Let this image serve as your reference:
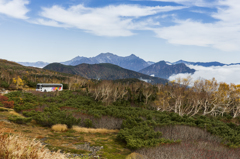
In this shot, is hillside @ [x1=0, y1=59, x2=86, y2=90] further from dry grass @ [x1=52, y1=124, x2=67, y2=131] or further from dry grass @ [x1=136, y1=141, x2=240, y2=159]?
dry grass @ [x1=136, y1=141, x2=240, y2=159]

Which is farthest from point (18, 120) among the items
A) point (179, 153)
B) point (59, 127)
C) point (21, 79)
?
point (21, 79)

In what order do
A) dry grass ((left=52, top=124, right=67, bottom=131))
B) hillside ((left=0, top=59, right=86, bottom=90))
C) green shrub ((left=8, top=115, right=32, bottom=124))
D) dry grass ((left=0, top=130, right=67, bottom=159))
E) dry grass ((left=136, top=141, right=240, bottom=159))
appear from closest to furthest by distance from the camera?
dry grass ((left=0, top=130, right=67, bottom=159)) → dry grass ((left=136, top=141, right=240, bottom=159)) → green shrub ((left=8, top=115, right=32, bottom=124)) → dry grass ((left=52, top=124, right=67, bottom=131)) → hillside ((left=0, top=59, right=86, bottom=90))

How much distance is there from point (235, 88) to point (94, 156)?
4524 centimetres

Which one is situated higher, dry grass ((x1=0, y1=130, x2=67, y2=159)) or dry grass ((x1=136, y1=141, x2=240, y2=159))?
dry grass ((x1=0, y1=130, x2=67, y2=159))

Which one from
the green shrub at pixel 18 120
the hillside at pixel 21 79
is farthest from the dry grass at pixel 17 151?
the hillside at pixel 21 79

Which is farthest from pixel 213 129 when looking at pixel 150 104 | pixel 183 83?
pixel 183 83

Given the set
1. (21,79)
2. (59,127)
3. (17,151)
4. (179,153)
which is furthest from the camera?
(21,79)

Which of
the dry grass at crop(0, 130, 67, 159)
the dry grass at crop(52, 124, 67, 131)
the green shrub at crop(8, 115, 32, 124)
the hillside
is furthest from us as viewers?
the hillside

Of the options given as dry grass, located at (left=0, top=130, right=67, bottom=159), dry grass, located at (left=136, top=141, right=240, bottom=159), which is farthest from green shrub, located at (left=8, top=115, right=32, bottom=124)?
dry grass, located at (left=0, top=130, right=67, bottom=159)

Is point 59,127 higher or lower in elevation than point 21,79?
lower

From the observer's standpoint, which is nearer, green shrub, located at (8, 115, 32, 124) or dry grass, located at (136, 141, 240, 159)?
dry grass, located at (136, 141, 240, 159)

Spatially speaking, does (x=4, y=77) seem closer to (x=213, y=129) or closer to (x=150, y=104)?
(x=150, y=104)

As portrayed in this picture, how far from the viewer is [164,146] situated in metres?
11.5

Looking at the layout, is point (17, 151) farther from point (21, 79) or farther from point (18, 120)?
point (21, 79)
